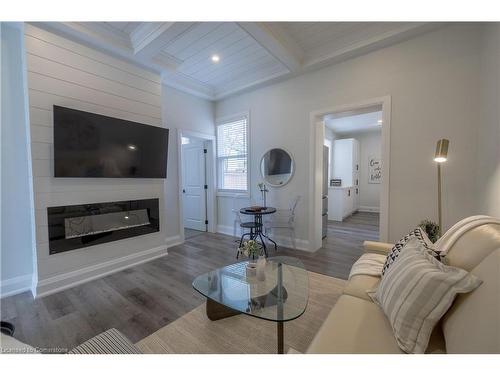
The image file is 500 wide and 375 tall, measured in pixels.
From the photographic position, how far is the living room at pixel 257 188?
114 centimetres

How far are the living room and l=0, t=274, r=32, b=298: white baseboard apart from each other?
0.05ft

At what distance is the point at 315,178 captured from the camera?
3432 millimetres

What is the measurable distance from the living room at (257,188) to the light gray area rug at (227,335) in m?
0.02

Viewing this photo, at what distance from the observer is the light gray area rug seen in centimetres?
150

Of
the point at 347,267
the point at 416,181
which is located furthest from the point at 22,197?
the point at 416,181

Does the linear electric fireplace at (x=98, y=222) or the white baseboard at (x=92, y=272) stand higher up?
the linear electric fireplace at (x=98, y=222)

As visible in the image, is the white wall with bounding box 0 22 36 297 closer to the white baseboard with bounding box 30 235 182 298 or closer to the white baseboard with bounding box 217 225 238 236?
the white baseboard with bounding box 30 235 182 298

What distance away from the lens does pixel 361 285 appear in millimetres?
1449

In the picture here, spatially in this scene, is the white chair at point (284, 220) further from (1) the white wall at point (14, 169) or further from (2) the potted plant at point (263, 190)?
(1) the white wall at point (14, 169)

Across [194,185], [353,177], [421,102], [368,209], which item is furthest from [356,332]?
[368,209]

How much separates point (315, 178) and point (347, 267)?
4.56 ft

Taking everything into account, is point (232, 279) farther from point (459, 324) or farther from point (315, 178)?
point (315, 178)

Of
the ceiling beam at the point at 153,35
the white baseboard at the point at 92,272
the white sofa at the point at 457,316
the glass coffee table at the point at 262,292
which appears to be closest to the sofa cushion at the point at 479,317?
the white sofa at the point at 457,316

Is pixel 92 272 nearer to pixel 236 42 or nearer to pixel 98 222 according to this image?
pixel 98 222
